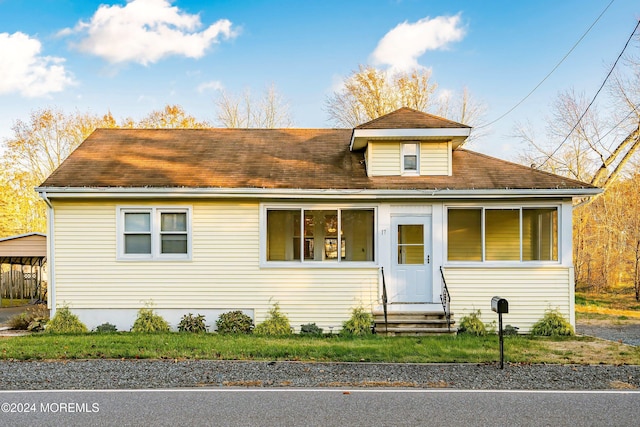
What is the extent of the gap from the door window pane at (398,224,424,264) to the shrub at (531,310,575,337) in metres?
3.12

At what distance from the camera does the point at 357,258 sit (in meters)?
14.9

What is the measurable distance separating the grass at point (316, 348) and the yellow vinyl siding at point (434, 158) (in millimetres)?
4305

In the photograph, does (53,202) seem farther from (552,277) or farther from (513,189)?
(552,277)

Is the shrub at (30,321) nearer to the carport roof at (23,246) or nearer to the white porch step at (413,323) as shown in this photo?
the carport roof at (23,246)

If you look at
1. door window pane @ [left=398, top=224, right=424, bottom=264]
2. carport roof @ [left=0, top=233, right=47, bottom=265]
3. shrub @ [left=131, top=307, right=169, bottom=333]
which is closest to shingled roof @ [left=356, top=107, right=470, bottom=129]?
door window pane @ [left=398, top=224, right=424, bottom=264]

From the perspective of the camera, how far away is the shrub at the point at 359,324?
13.0 meters

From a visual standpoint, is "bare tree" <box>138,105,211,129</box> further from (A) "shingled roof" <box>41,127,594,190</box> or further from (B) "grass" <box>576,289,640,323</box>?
(B) "grass" <box>576,289,640,323</box>

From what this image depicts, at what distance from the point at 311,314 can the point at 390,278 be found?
2123 mm

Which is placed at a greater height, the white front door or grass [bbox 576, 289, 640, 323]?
the white front door

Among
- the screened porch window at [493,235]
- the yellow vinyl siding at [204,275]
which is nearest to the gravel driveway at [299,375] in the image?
the yellow vinyl siding at [204,275]

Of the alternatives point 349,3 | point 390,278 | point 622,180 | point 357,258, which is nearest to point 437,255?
point 390,278

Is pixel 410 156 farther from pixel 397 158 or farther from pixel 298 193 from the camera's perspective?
pixel 298 193

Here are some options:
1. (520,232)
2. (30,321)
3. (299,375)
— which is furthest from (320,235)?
(30,321)

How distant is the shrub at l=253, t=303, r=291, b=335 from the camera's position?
43.0ft
